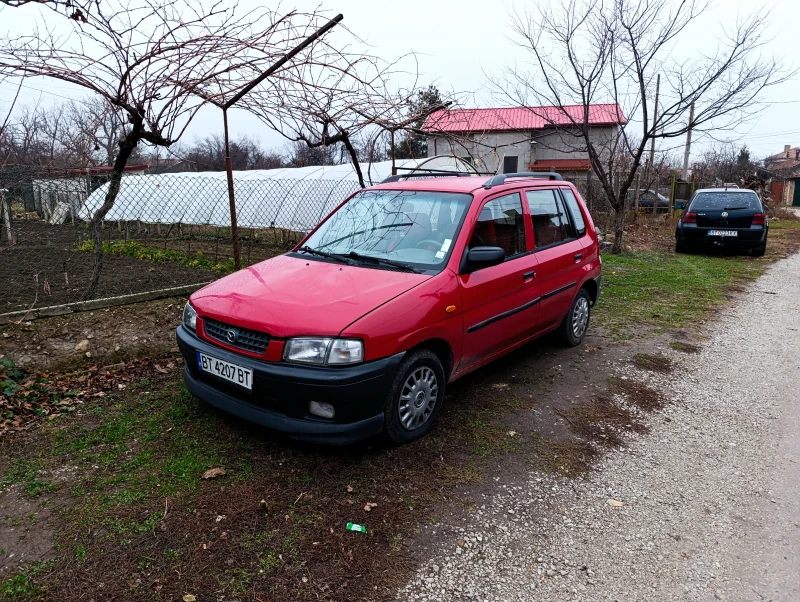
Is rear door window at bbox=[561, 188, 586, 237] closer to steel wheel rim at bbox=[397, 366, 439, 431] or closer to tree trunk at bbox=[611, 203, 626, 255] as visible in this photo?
steel wheel rim at bbox=[397, 366, 439, 431]

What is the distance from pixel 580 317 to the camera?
18.8 feet

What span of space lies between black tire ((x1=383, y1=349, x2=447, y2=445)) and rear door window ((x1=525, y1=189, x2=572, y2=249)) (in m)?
1.80

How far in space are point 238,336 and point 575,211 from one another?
3.81 m

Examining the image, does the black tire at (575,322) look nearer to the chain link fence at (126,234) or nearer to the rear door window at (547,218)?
the rear door window at (547,218)

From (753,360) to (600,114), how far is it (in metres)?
20.7

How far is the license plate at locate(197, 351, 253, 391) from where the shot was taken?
124 inches

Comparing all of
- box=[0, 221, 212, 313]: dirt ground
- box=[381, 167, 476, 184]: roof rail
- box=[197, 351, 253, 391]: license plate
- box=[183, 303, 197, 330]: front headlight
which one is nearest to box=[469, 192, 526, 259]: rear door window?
box=[381, 167, 476, 184]: roof rail

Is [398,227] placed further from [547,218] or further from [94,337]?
[94,337]

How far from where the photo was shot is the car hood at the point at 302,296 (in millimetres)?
3080

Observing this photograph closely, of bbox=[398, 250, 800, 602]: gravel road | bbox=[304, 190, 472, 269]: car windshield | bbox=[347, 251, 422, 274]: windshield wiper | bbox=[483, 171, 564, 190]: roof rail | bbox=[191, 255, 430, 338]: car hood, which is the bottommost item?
bbox=[398, 250, 800, 602]: gravel road

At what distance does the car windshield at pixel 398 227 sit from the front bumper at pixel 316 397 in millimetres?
947

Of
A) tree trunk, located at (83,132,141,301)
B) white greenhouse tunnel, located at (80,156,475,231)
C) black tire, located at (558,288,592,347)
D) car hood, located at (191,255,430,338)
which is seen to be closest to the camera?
car hood, located at (191,255,430,338)

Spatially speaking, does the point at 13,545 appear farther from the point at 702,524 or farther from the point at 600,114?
the point at 600,114

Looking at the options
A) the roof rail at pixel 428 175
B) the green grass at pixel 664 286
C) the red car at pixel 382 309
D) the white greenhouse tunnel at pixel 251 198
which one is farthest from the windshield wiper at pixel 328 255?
the white greenhouse tunnel at pixel 251 198
